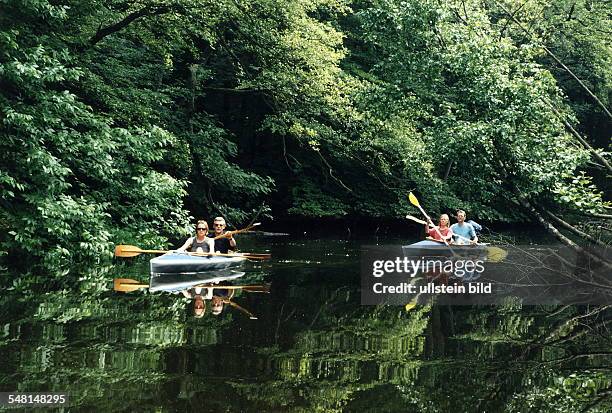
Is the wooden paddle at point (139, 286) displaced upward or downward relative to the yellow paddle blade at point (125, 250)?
downward

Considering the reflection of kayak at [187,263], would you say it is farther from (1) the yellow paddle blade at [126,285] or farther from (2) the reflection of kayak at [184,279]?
(1) the yellow paddle blade at [126,285]

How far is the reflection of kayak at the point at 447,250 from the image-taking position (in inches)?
558

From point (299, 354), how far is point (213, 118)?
16211 millimetres

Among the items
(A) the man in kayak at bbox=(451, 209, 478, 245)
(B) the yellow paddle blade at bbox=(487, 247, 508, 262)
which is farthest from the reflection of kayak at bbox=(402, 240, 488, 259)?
(A) the man in kayak at bbox=(451, 209, 478, 245)

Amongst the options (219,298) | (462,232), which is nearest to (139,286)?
(219,298)

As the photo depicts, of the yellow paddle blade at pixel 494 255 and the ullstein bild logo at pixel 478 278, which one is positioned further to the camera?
the yellow paddle blade at pixel 494 255

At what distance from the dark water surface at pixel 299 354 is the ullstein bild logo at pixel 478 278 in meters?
0.75

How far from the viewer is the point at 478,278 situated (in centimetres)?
1316

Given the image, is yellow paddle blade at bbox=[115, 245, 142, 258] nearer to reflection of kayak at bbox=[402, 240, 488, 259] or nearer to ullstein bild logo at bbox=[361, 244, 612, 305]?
ullstein bild logo at bbox=[361, 244, 612, 305]

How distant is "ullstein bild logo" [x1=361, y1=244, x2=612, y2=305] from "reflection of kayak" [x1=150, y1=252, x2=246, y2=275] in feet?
7.43

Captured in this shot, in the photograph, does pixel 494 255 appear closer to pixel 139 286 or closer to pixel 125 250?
pixel 125 250

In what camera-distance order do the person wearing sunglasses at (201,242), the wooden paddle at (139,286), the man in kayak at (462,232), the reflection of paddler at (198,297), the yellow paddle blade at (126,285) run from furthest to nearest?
the man in kayak at (462,232)
the person wearing sunglasses at (201,242)
the wooden paddle at (139,286)
the yellow paddle blade at (126,285)
the reflection of paddler at (198,297)

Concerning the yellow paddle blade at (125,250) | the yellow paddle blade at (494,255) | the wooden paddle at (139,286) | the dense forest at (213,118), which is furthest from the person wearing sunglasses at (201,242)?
the yellow paddle blade at (494,255)

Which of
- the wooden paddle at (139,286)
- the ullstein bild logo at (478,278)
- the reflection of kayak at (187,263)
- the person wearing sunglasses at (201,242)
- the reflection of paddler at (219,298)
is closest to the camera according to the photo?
the reflection of paddler at (219,298)
